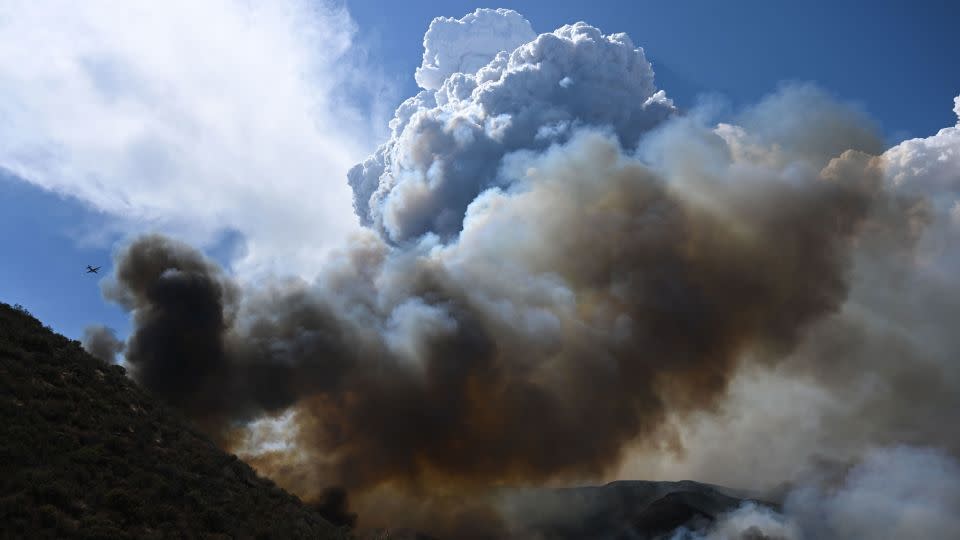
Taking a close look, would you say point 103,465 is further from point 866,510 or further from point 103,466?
point 866,510

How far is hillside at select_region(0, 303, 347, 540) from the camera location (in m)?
17.9

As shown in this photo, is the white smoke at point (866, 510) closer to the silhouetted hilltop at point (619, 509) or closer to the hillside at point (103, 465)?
the silhouetted hilltop at point (619, 509)

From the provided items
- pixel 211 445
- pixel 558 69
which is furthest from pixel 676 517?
pixel 558 69

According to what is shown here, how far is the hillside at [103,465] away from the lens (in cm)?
1789

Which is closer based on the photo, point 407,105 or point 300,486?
point 300,486

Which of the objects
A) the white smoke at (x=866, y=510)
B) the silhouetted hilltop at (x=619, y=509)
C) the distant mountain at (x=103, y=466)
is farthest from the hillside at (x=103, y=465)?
the white smoke at (x=866, y=510)

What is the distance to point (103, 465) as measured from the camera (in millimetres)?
21266

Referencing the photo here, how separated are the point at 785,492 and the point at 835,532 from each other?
7.61 meters

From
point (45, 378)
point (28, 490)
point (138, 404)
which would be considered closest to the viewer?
point (28, 490)

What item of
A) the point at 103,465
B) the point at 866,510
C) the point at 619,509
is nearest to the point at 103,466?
the point at 103,465

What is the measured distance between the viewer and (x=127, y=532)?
59.8 ft

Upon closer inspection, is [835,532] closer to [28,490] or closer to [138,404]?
[138,404]

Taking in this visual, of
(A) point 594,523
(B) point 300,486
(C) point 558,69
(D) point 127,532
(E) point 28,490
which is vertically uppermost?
(C) point 558,69

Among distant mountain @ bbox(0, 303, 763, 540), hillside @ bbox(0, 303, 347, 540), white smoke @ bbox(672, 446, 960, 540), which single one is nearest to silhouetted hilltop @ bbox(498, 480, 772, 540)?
white smoke @ bbox(672, 446, 960, 540)
